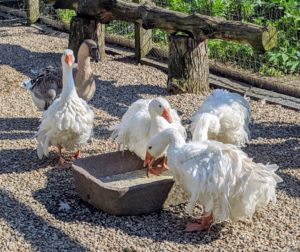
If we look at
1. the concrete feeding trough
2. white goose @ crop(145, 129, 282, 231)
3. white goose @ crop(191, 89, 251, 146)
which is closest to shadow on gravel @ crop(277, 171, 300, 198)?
white goose @ crop(191, 89, 251, 146)

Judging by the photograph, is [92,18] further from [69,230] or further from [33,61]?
[69,230]

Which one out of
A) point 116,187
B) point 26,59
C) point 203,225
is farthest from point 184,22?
point 203,225

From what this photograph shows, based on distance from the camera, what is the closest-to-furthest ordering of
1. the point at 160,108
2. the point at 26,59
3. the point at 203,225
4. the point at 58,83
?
the point at 203,225 → the point at 160,108 → the point at 58,83 → the point at 26,59

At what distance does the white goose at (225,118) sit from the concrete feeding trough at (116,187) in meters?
0.57

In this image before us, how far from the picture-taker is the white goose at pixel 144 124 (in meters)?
4.87

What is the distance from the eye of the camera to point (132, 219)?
14.8 ft

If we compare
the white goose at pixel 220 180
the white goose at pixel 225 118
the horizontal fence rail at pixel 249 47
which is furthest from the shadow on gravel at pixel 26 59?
the white goose at pixel 220 180

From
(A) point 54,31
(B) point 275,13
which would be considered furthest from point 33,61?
(B) point 275,13

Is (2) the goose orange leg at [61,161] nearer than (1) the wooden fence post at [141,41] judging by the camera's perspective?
Yes

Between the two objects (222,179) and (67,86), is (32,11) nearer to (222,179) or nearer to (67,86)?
(67,86)

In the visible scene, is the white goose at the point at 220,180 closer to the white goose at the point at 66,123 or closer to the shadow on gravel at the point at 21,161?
the white goose at the point at 66,123

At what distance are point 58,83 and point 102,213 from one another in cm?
217

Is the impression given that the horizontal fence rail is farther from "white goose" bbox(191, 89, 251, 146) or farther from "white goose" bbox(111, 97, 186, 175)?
"white goose" bbox(111, 97, 186, 175)

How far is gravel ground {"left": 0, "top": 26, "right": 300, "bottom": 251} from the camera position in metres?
4.20
